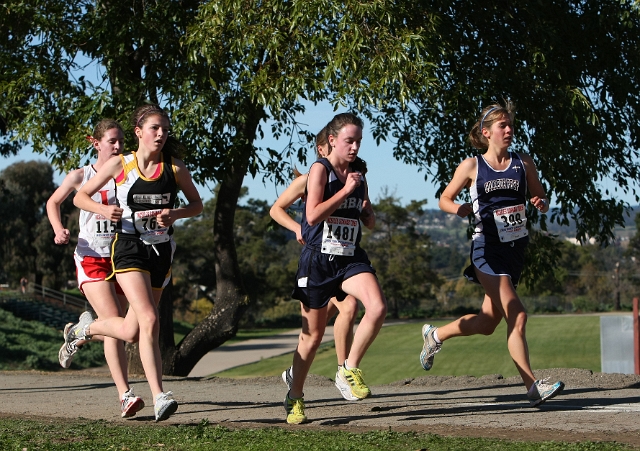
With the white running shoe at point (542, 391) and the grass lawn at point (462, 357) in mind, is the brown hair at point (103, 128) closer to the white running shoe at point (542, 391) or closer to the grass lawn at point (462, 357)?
the white running shoe at point (542, 391)

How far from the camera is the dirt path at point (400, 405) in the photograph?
5.84 metres

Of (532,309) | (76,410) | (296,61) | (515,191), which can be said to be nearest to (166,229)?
(76,410)

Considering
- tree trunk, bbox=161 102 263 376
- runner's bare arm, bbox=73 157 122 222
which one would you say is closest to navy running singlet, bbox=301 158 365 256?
runner's bare arm, bbox=73 157 122 222

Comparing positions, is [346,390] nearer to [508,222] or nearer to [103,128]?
[508,222]

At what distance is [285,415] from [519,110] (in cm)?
579

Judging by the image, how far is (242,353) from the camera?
147 feet

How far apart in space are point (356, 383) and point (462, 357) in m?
34.1

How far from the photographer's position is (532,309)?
79.6m

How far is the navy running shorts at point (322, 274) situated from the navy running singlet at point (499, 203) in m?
0.99

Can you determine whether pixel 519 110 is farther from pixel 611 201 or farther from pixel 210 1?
pixel 210 1

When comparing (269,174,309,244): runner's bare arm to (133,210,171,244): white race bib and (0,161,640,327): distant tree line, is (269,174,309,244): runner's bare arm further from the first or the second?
(0,161,640,327): distant tree line

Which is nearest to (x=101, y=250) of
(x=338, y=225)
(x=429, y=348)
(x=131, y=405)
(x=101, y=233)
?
(x=101, y=233)

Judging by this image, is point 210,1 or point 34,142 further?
point 34,142

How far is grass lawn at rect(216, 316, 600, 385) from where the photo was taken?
33.0 meters
